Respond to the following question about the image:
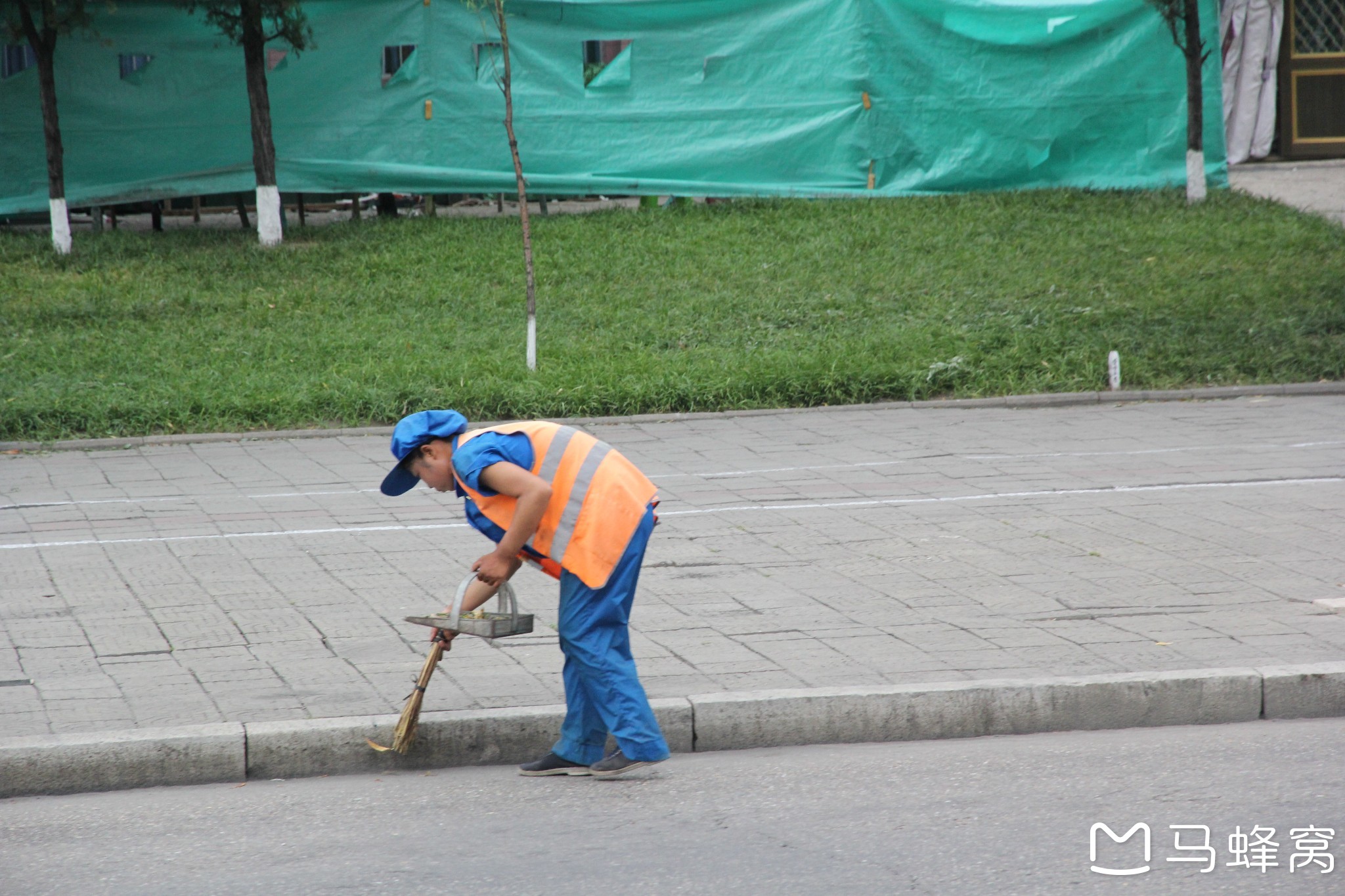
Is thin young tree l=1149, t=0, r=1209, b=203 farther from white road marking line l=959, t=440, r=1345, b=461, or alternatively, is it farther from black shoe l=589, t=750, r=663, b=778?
black shoe l=589, t=750, r=663, b=778

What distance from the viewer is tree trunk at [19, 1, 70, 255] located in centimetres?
1619

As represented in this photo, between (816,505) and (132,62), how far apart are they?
13.1 metres

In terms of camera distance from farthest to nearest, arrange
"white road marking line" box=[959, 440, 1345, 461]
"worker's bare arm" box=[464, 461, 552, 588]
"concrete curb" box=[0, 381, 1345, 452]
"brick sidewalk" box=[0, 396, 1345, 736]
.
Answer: "concrete curb" box=[0, 381, 1345, 452] < "white road marking line" box=[959, 440, 1345, 461] < "brick sidewalk" box=[0, 396, 1345, 736] < "worker's bare arm" box=[464, 461, 552, 588]

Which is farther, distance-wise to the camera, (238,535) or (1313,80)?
(1313,80)

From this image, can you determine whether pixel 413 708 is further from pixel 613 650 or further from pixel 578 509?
pixel 578 509

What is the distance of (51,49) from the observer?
1638 cm

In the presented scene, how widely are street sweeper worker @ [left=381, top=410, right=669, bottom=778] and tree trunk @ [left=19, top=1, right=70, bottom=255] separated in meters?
13.4

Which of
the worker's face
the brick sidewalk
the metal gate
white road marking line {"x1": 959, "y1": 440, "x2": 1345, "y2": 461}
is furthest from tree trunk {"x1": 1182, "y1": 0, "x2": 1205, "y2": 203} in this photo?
the worker's face

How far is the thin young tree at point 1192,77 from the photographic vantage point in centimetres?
1762

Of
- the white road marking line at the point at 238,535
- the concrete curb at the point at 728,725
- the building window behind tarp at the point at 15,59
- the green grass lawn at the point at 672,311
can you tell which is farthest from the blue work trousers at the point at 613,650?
the building window behind tarp at the point at 15,59

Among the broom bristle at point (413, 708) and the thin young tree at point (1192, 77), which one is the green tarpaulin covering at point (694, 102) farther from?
the broom bristle at point (413, 708)

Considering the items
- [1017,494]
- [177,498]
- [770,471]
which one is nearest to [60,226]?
[177,498]

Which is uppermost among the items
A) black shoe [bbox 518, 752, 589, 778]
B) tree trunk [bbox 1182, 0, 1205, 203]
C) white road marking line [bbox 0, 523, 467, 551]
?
tree trunk [bbox 1182, 0, 1205, 203]

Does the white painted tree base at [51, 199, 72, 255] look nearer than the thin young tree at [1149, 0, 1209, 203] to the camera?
Yes
